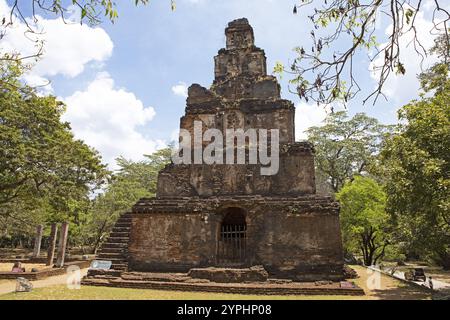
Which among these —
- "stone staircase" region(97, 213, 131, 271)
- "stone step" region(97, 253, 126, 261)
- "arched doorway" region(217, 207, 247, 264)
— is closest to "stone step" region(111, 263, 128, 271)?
"stone staircase" region(97, 213, 131, 271)

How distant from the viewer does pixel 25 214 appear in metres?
24.8

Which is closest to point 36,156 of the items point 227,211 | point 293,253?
point 227,211

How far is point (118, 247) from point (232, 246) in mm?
5542

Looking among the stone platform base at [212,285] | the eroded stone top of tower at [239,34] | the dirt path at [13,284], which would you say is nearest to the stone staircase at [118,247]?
the stone platform base at [212,285]

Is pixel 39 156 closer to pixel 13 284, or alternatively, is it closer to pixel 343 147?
pixel 13 284

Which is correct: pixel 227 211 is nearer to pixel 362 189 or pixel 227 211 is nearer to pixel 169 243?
pixel 169 243

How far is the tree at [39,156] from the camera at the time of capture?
16.2 m

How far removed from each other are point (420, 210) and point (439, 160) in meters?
2.20

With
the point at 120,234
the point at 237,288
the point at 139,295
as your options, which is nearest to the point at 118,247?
the point at 120,234

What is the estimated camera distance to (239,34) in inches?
926

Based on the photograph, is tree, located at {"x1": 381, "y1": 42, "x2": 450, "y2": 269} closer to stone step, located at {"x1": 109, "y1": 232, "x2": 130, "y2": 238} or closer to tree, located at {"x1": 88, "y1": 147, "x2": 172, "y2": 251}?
stone step, located at {"x1": 109, "y1": 232, "x2": 130, "y2": 238}

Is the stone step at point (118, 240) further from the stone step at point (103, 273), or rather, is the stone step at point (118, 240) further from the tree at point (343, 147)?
the tree at point (343, 147)

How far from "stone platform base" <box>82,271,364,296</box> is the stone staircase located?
86cm

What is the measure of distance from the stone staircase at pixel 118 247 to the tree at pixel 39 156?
3.30m
